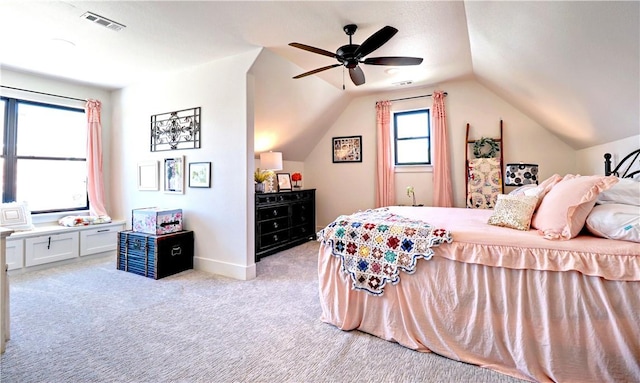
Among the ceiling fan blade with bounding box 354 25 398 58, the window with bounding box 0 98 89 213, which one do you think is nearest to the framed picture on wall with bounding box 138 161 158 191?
the window with bounding box 0 98 89 213

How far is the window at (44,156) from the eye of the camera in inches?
146

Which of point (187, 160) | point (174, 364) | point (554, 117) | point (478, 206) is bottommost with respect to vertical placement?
point (174, 364)

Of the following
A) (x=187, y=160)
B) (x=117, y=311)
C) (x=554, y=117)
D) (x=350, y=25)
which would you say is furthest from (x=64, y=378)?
(x=554, y=117)

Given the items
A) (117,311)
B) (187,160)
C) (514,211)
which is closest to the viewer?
(514,211)

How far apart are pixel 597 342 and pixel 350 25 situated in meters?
2.80

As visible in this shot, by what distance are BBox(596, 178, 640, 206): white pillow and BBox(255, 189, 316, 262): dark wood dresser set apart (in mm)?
3447

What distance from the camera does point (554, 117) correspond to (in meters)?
3.38

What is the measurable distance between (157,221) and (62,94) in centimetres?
259

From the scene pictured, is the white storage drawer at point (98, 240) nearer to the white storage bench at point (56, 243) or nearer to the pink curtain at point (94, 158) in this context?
the white storage bench at point (56, 243)

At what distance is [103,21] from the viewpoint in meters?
2.48

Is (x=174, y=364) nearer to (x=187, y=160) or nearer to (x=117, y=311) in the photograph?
(x=117, y=311)

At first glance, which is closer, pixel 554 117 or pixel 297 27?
pixel 297 27

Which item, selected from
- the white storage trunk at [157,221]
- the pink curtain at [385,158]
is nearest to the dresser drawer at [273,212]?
the white storage trunk at [157,221]

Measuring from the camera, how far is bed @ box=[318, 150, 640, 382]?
142cm
